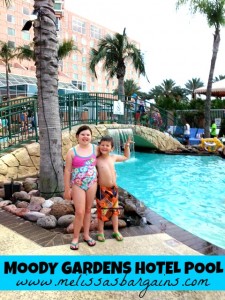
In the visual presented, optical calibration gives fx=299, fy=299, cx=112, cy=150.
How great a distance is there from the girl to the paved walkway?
0.92 feet

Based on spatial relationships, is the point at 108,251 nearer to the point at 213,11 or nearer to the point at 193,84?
the point at 213,11

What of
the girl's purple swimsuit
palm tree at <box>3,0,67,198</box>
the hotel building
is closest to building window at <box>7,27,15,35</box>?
the hotel building

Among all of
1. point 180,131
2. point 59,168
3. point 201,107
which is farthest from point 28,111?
point 201,107

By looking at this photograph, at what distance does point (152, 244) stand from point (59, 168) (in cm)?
280

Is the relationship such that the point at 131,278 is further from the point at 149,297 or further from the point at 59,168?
the point at 59,168

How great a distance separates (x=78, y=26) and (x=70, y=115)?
52814 mm

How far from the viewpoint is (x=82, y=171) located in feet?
11.2

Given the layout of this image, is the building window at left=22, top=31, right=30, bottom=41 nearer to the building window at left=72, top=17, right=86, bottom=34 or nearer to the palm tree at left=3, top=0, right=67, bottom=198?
the building window at left=72, top=17, right=86, bottom=34

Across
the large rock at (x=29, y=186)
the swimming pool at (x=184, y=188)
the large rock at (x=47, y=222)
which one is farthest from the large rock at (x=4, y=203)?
the swimming pool at (x=184, y=188)

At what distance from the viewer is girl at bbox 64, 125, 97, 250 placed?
3420 millimetres

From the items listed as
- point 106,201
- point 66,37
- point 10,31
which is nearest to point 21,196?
point 106,201

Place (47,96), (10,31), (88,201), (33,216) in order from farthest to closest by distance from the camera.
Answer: (10,31), (47,96), (33,216), (88,201)

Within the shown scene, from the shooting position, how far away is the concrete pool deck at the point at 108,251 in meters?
2.64

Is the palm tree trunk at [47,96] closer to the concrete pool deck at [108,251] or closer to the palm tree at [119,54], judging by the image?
the concrete pool deck at [108,251]
